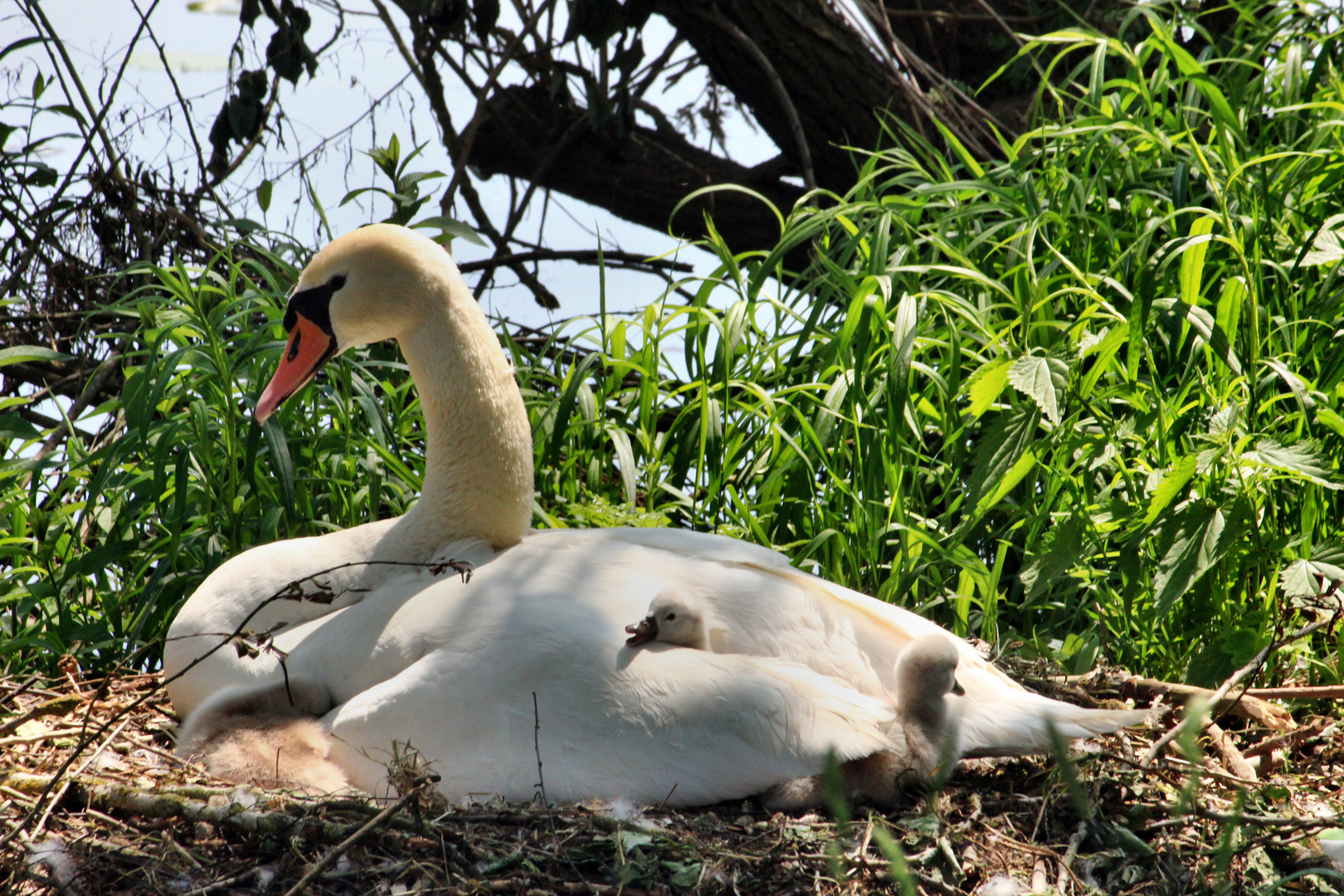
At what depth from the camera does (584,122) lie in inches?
240

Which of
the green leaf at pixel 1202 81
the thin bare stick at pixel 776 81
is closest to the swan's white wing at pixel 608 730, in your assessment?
the green leaf at pixel 1202 81

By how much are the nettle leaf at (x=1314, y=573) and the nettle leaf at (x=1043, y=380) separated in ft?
2.17

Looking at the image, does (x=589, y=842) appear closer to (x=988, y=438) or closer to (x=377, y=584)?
(x=377, y=584)

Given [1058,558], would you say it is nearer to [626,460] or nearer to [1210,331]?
[1210,331]

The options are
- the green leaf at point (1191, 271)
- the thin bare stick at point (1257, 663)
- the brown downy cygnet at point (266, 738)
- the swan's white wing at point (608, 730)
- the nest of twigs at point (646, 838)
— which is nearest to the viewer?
the nest of twigs at point (646, 838)

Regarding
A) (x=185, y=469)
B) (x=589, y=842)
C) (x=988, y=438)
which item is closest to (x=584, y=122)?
(x=185, y=469)

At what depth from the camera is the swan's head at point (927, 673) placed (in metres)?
2.24

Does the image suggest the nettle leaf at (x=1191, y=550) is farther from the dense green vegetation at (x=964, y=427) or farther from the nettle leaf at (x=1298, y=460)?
A: the nettle leaf at (x=1298, y=460)

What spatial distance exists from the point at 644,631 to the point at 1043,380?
46.9 inches

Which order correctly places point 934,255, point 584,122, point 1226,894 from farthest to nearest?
point 584,122 → point 934,255 → point 1226,894

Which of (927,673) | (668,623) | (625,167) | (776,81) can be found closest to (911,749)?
(927,673)

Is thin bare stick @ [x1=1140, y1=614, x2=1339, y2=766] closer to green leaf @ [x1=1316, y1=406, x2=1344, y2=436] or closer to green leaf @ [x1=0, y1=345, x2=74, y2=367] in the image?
green leaf @ [x1=1316, y1=406, x2=1344, y2=436]

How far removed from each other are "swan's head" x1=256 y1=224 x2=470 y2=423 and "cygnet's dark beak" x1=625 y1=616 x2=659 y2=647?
3.54 feet

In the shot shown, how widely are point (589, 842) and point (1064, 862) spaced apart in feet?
2.94
